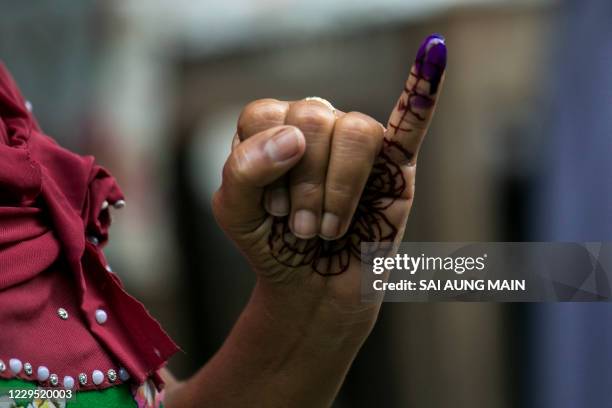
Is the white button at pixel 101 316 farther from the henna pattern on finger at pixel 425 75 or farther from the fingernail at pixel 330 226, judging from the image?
the henna pattern on finger at pixel 425 75

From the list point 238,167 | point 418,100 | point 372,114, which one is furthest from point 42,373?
point 372,114

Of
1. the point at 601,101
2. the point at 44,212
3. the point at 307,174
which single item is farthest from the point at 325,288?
the point at 601,101

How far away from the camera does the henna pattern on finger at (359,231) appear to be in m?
1.21

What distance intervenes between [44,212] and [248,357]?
408 mm

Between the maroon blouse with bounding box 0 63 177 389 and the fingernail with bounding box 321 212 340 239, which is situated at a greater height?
the fingernail with bounding box 321 212 340 239

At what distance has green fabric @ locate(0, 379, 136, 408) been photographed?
1110 millimetres

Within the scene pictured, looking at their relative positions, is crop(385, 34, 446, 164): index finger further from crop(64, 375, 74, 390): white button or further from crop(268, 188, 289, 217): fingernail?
crop(64, 375, 74, 390): white button

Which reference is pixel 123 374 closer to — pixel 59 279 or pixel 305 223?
pixel 59 279

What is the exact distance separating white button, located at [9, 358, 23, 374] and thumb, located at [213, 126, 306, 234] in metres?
0.33

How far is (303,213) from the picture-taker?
1.18m

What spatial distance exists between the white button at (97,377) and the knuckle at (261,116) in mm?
371

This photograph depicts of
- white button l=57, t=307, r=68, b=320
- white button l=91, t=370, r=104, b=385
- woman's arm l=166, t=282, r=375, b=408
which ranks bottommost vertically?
white button l=91, t=370, r=104, b=385

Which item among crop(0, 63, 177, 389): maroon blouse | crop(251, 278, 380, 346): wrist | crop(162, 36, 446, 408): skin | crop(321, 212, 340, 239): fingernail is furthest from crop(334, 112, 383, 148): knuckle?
crop(0, 63, 177, 389): maroon blouse

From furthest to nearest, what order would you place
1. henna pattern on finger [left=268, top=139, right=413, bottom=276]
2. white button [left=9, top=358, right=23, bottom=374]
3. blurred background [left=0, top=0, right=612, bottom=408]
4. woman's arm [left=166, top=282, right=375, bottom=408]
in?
blurred background [left=0, top=0, right=612, bottom=408] < woman's arm [left=166, top=282, right=375, bottom=408] < henna pattern on finger [left=268, top=139, right=413, bottom=276] < white button [left=9, top=358, right=23, bottom=374]
